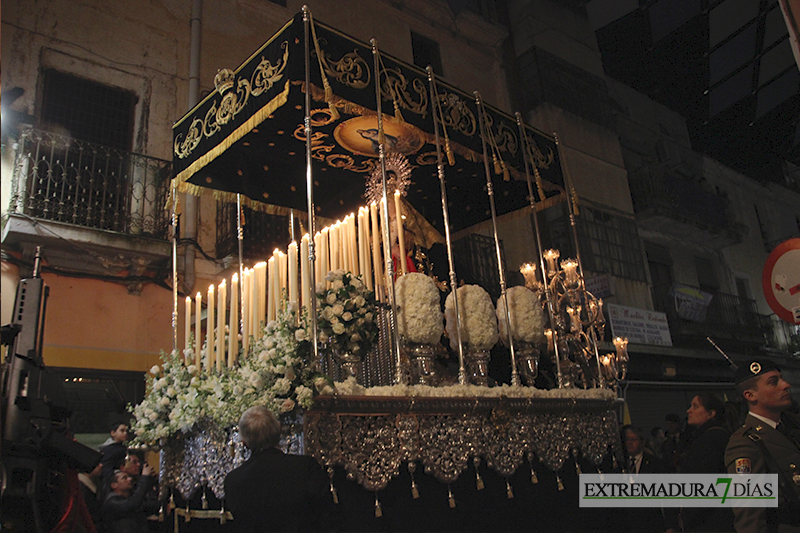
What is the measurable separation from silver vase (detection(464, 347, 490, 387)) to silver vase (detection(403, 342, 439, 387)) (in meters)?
0.46

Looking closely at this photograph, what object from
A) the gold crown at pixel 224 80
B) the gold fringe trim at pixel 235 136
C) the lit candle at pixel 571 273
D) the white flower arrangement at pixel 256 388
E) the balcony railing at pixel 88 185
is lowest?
the white flower arrangement at pixel 256 388

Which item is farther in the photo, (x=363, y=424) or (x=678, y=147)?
(x=678, y=147)

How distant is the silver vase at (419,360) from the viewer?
3.94 meters

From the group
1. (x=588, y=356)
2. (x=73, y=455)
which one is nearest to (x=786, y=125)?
(x=588, y=356)

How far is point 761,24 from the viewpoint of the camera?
10.8m

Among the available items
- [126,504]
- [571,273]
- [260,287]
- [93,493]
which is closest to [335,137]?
[260,287]

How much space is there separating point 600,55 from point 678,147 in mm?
3815

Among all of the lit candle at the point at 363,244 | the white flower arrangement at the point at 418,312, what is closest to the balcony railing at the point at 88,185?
the lit candle at the point at 363,244

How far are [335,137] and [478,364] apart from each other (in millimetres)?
2409

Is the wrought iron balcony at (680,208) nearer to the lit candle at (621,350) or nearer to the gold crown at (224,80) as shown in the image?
the lit candle at (621,350)

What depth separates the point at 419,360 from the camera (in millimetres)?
3967

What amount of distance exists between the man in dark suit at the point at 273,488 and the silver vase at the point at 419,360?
4.73ft

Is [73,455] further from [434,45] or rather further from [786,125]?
[786,125]

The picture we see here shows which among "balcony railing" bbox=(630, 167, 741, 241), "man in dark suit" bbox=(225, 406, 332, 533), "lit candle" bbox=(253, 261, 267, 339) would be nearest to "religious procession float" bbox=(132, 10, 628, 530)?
"lit candle" bbox=(253, 261, 267, 339)
